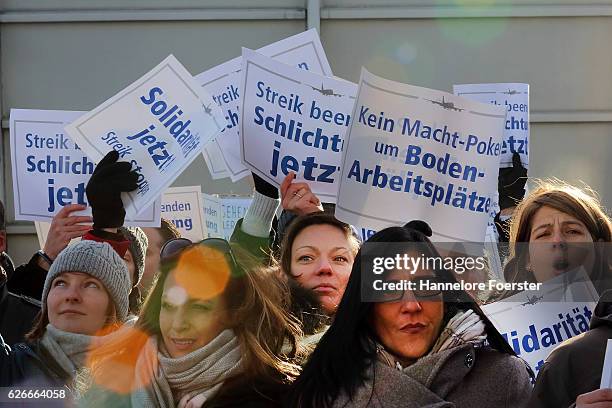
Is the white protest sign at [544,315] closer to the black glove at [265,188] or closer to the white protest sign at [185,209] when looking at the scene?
the black glove at [265,188]

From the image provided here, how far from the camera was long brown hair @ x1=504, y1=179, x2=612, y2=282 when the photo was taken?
3.37 meters

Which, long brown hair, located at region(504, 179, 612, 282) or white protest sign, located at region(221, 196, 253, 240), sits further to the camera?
white protest sign, located at region(221, 196, 253, 240)

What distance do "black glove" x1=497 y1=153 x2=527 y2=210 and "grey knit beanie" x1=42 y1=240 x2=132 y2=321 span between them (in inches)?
70.2

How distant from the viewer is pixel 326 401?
9.51 feet

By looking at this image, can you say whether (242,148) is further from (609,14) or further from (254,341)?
(609,14)

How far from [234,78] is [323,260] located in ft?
4.91

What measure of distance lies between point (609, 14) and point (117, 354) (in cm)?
700

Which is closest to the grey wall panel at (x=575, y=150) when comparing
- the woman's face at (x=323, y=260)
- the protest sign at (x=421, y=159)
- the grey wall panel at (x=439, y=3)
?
the grey wall panel at (x=439, y=3)

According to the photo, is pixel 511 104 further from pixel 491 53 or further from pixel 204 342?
pixel 491 53

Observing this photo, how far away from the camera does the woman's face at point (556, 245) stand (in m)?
3.25

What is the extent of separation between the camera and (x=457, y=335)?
2.87 m

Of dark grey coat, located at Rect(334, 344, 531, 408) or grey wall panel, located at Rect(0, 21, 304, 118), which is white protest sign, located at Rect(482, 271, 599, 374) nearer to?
dark grey coat, located at Rect(334, 344, 531, 408)

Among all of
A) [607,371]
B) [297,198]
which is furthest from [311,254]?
[607,371]

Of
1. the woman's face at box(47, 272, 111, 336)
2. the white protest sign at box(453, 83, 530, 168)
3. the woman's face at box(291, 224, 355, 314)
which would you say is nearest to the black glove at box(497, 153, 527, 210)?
the white protest sign at box(453, 83, 530, 168)
